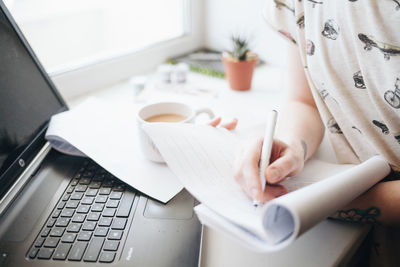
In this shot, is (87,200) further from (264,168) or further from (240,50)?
(240,50)

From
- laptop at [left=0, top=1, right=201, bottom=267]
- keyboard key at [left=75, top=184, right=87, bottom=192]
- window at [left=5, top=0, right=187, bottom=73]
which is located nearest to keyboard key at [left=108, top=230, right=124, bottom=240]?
laptop at [left=0, top=1, right=201, bottom=267]

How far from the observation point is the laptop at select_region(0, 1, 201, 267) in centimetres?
34

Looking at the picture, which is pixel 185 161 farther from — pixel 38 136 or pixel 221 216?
pixel 38 136

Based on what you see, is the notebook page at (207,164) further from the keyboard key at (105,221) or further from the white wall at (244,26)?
the white wall at (244,26)

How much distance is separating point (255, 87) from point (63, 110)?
1.67ft

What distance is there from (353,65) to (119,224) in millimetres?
404

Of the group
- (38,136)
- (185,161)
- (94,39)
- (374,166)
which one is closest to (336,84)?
(374,166)

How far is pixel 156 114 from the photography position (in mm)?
525

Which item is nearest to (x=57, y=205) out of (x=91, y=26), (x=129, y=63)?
(x=129, y=63)

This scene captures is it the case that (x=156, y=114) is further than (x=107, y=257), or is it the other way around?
(x=156, y=114)

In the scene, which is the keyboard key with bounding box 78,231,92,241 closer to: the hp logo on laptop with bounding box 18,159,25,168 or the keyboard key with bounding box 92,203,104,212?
the keyboard key with bounding box 92,203,104,212

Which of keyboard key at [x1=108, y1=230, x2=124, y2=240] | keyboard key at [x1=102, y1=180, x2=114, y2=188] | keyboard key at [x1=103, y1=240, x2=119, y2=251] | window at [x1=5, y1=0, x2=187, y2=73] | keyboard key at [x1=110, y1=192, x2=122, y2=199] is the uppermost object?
keyboard key at [x1=103, y1=240, x2=119, y2=251]

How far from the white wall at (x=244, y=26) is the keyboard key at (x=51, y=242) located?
81 centimetres

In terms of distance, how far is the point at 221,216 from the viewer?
0.93 ft
